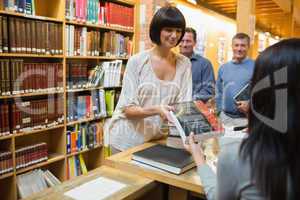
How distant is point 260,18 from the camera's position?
9086 millimetres

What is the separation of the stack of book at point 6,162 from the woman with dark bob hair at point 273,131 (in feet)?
7.89

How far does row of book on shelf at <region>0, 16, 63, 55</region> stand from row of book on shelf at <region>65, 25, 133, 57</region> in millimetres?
150

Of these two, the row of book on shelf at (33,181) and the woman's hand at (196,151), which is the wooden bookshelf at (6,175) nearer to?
the row of book on shelf at (33,181)

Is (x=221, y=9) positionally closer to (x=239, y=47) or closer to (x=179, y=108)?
(x=239, y=47)

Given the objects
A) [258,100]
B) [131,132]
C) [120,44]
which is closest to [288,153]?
[258,100]

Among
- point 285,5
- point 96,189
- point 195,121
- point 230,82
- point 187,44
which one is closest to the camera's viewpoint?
point 96,189

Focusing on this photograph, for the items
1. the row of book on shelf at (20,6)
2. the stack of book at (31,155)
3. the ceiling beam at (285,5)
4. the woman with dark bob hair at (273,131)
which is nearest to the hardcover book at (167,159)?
the woman with dark bob hair at (273,131)

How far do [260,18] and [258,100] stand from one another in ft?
30.2

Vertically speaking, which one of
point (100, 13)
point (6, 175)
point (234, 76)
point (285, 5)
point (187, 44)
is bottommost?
point (6, 175)

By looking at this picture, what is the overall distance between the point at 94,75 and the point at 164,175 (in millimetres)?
2378

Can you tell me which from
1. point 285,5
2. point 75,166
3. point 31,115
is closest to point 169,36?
point 31,115

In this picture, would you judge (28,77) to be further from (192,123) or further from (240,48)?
(240,48)

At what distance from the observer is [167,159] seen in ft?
4.58

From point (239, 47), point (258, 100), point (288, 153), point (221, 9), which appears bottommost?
point (288, 153)
